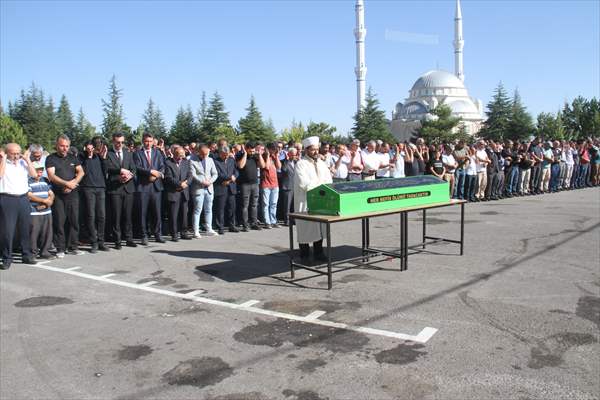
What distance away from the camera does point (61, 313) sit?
589 cm

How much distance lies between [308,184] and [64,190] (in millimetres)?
4350

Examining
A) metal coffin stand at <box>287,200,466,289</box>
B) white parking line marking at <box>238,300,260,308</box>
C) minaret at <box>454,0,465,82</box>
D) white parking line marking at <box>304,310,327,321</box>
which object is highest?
minaret at <box>454,0,465,82</box>

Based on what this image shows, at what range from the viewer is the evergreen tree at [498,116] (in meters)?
84.4

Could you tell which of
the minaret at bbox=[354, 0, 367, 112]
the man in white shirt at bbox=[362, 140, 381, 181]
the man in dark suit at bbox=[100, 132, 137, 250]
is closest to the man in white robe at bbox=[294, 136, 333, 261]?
the man in dark suit at bbox=[100, 132, 137, 250]

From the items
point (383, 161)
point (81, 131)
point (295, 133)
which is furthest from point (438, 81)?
point (383, 161)

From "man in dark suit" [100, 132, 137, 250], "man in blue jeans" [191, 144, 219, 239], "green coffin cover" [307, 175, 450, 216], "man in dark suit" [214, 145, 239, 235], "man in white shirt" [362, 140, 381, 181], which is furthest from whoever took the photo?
"man in white shirt" [362, 140, 381, 181]

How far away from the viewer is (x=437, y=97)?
394 feet

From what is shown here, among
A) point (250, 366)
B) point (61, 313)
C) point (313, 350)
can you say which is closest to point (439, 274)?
point (313, 350)

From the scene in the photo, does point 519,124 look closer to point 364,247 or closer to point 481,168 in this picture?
point 481,168

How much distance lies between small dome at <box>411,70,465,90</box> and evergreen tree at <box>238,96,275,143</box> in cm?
6120

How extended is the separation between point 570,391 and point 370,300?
2.59 metres

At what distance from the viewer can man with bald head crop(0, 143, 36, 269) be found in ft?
26.9

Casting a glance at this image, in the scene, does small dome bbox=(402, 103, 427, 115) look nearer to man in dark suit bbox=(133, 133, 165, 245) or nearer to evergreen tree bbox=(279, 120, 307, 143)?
evergreen tree bbox=(279, 120, 307, 143)

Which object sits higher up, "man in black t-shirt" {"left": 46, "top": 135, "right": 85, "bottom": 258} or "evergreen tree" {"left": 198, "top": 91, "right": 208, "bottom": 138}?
"evergreen tree" {"left": 198, "top": 91, "right": 208, "bottom": 138}
